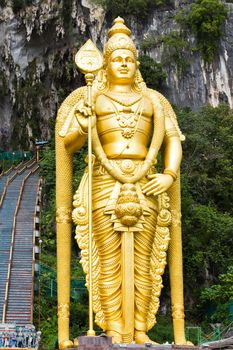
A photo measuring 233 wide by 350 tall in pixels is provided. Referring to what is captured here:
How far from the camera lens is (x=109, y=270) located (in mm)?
8867

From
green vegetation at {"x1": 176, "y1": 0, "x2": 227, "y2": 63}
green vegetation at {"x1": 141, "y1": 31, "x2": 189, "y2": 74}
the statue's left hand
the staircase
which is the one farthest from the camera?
green vegetation at {"x1": 141, "y1": 31, "x2": 189, "y2": 74}

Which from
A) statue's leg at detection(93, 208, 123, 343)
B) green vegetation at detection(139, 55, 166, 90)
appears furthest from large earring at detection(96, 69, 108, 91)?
green vegetation at detection(139, 55, 166, 90)

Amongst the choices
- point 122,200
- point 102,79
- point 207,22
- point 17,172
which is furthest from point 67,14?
point 122,200

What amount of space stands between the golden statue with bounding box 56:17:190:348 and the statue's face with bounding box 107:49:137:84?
11mm

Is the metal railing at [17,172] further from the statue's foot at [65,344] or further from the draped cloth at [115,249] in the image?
the statue's foot at [65,344]

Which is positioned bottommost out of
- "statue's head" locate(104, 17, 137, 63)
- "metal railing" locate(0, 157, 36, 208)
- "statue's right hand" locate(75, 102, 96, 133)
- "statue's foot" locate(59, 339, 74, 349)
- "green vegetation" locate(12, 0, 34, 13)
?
"statue's foot" locate(59, 339, 74, 349)

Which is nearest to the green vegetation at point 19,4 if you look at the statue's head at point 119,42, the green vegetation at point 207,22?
the green vegetation at point 207,22

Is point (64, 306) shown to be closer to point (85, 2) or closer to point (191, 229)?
point (191, 229)

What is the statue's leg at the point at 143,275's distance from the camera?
8797 mm

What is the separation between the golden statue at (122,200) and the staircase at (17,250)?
11.7 ft

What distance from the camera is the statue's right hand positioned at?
8.70 meters

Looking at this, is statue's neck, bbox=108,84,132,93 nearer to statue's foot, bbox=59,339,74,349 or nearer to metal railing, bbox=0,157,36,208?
statue's foot, bbox=59,339,74,349

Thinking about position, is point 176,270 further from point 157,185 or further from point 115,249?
point 157,185

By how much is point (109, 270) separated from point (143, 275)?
1.23 feet
